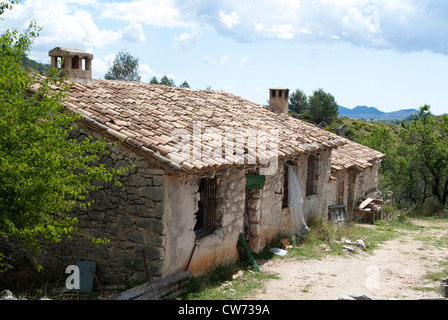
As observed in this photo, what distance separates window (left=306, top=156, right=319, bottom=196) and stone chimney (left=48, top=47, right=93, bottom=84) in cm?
734

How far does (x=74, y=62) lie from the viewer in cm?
918

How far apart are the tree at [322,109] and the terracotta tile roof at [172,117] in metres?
26.4

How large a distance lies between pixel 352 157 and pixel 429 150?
5.42 metres

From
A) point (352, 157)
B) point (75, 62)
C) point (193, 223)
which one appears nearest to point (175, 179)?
point (193, 223)

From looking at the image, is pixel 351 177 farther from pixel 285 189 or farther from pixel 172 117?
pixel 172 117

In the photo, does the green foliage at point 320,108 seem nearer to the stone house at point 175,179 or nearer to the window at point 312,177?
the window at point 312,177

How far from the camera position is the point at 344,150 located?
18578 millimetres

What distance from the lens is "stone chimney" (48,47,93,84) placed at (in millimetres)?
9039

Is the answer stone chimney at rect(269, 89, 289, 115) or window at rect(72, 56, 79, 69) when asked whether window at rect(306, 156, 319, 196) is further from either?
window at rect(72, 56, 79, 69)

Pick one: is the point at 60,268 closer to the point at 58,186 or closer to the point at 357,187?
the point at 58,186

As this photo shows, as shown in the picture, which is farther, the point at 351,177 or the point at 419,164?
the point at 419,164

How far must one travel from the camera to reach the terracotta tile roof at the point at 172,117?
23.0ft

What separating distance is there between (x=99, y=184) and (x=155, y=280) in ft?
6.16

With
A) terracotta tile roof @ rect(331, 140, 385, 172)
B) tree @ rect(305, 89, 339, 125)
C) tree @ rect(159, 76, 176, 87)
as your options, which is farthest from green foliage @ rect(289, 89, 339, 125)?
terracotta tile roof @ rect(331, 140, 385, 172)
